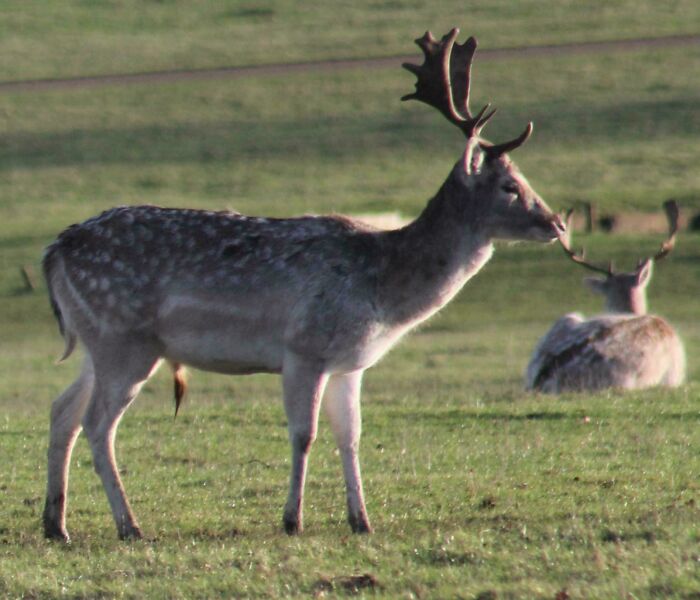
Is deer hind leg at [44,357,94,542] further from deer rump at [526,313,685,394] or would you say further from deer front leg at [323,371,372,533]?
deer rump at [526,313,685,394]

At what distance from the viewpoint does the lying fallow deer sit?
640 inches

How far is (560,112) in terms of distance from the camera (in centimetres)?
4675

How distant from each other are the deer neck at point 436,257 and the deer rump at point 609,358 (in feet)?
22.2

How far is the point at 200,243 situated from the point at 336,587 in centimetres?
278

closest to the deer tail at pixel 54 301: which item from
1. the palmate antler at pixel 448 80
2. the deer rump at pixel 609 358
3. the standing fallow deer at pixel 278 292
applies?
the standing fallow deer at pixel 278 292

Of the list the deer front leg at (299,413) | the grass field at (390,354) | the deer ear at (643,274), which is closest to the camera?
the grass field at (390,354)

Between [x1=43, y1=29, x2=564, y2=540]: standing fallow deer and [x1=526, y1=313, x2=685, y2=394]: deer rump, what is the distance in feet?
22.3

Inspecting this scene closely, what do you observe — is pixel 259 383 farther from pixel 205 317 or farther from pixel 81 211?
pixel 81 211

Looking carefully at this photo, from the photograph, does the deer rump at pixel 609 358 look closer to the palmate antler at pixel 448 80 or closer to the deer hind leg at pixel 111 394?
the palmate antler at pixel 448 80

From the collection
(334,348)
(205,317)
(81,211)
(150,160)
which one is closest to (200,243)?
(205,317)

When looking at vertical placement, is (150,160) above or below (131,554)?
below

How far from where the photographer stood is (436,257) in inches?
367

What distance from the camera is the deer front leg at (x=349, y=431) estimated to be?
9.05 m

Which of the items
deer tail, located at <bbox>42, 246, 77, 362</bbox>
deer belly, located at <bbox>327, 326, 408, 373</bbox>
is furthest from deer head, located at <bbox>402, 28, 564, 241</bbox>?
deer tail, located at <bbox>42, 246, 77, 362</bbox>
